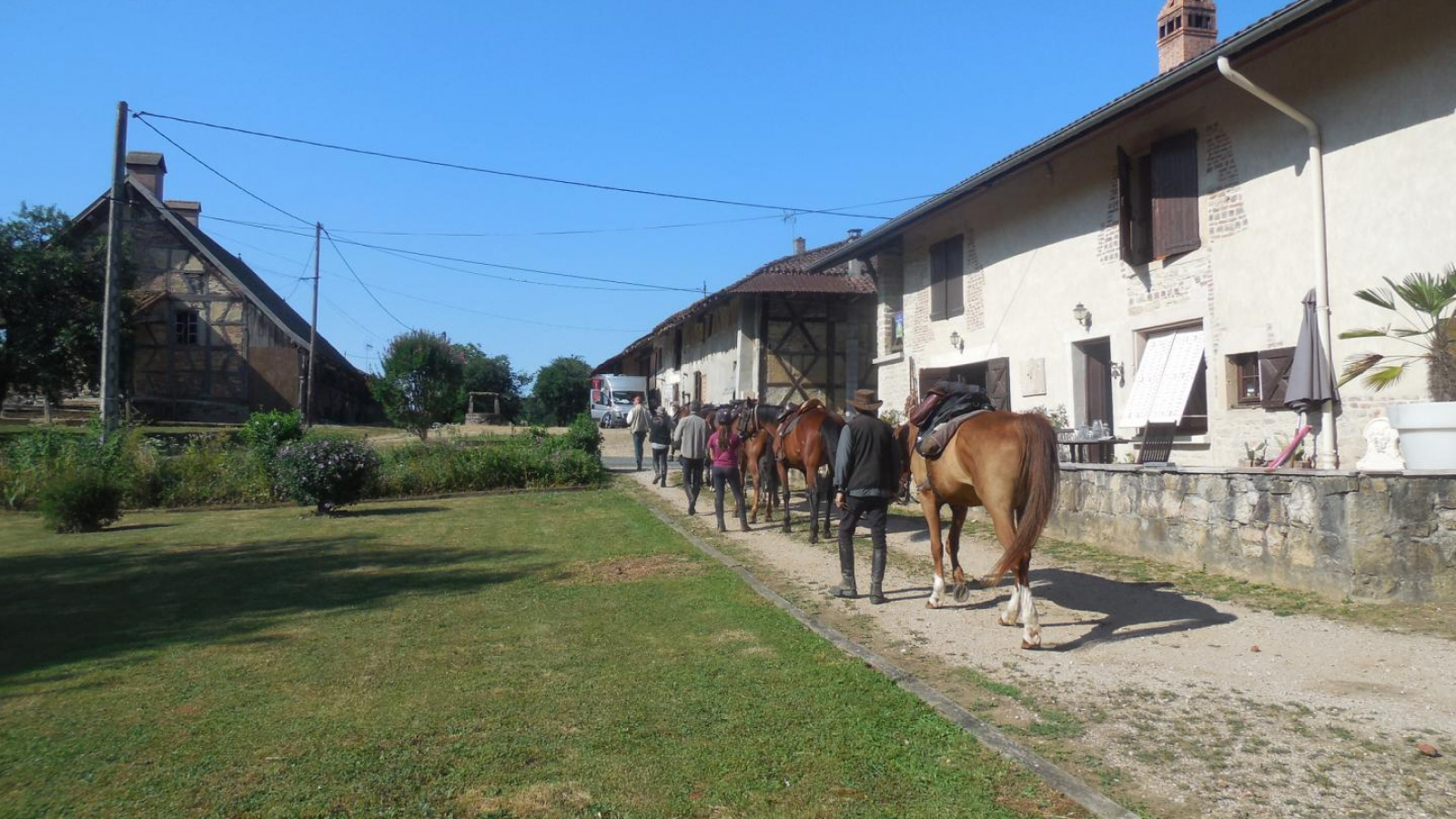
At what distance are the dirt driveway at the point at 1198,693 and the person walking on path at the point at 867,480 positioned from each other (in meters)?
0.36

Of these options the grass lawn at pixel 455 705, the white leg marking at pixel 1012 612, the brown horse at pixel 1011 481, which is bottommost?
the grass lawn at pixel 455 705

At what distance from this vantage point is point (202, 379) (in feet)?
A: 118

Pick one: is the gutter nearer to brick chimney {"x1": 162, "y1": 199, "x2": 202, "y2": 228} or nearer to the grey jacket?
the grey jacket

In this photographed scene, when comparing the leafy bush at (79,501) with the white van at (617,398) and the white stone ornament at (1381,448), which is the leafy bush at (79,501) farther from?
the white van at (617,398)

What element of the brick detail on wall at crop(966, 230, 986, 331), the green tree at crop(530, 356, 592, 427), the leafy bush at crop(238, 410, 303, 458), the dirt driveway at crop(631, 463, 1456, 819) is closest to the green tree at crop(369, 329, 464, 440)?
the leafy bush at crop(238, 410, 303, 458)

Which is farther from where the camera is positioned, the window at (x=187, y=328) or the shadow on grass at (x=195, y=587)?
the window at (x=187, y=328)

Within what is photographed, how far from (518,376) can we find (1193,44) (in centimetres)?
6153

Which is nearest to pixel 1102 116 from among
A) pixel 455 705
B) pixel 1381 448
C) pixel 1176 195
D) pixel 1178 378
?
pixel 1176 195

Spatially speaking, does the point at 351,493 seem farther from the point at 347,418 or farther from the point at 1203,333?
the point at 347,418

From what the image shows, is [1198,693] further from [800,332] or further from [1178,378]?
[800,332]

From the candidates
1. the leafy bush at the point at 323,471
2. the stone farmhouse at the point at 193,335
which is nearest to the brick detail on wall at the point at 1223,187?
the leafy bush at the point at 323,471

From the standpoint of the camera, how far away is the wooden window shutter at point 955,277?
18.5 meters

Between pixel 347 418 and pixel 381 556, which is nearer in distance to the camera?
pixel 381 556

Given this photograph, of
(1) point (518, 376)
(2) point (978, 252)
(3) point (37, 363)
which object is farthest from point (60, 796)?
(1) point (518, 376)
